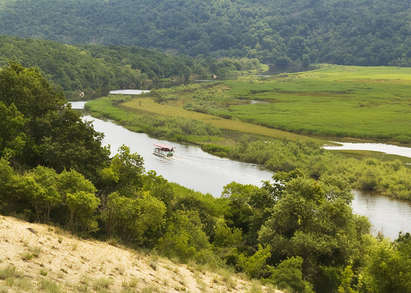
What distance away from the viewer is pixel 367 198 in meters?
57.0

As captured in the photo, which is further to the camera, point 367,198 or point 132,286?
point 367,198

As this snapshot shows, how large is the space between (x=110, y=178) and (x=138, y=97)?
105 meters

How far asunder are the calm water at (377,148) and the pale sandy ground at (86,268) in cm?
5505

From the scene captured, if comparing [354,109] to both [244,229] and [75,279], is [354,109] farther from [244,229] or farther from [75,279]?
[75,279]

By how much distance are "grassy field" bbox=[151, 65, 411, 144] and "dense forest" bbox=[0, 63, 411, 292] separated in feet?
175

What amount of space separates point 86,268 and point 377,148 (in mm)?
65719

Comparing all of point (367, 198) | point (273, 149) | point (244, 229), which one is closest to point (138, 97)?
point (273, 149)

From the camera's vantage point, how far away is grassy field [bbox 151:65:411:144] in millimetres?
90938

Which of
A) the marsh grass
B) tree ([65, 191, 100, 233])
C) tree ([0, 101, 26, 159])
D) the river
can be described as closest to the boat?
the river

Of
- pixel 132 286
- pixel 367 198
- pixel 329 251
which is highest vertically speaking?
pixel 132 286

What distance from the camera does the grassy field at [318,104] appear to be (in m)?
90.9

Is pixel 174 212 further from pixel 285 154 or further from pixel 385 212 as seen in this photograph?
pixel 285 154

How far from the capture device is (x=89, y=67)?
159750mm

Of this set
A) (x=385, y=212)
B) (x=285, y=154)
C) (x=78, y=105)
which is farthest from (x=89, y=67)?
(x=385, y=212)
